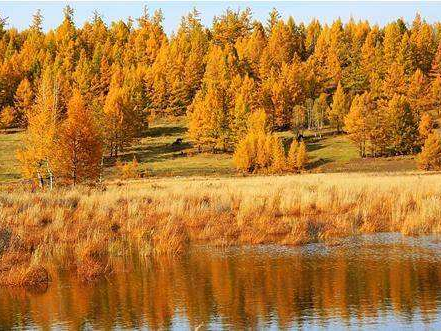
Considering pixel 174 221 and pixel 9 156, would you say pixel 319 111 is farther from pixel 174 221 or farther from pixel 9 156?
pixel 174 221

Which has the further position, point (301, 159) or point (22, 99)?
point (22, 99)

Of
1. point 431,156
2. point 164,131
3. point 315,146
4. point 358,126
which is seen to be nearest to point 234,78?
point 164,131

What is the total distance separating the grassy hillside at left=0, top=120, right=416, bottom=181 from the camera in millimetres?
79188

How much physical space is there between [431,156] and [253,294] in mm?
66775

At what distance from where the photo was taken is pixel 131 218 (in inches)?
787

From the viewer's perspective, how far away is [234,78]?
108 m

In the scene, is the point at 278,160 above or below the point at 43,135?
below

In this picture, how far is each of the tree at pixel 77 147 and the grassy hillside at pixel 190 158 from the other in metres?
36.1

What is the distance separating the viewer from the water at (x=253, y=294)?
947 centimetres

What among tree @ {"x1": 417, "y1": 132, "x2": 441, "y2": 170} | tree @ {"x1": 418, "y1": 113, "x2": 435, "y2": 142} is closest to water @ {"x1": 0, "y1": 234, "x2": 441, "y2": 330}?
tree @ {"x1": 417, "y1": 132, "x2": 441, "y2": 170}

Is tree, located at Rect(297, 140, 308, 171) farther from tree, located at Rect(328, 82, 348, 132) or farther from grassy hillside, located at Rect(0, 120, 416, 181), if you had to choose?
tree, located at Rect(328, 82, 348, 132)

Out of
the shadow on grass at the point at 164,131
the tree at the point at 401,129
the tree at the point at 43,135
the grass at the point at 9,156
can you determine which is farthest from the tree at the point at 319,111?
the tree at the point at 43,135

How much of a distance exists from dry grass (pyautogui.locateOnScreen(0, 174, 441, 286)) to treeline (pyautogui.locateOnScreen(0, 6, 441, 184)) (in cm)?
4154

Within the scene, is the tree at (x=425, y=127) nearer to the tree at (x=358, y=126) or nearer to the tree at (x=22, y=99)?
the tree at (x=358, y=126)
